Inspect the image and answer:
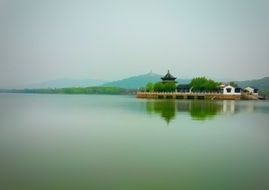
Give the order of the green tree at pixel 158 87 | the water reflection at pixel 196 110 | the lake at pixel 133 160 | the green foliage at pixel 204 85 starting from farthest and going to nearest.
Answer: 1. the green tree at pixel 158 87
2. the green foliage at pixel 204 85
3. the water reflection at pixel 196 110
4. the lake at pixel 133 160

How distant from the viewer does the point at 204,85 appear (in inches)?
2188

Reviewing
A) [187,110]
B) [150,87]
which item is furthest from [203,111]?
[150,87]

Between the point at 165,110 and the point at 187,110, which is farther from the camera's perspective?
the point at 187,110

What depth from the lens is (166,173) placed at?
21.6 ft

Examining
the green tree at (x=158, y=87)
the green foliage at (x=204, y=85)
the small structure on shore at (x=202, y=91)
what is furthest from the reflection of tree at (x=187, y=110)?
the green tree at (x=158, y=87)

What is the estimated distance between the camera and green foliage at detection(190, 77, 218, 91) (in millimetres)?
55156

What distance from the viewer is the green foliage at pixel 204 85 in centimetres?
5516

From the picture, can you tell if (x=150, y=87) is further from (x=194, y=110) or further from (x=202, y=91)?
(x=194, y=110)

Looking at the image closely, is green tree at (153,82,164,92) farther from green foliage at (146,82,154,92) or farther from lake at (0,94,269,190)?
lake at (0,94,269,190)

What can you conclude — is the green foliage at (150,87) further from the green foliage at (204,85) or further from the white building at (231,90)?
the white building at (231,90)

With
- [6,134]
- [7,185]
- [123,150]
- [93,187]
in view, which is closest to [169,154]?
[123,150]

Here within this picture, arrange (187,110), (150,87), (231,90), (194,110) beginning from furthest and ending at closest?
(150,87) → (231,90) → (194,110) → (187,110)

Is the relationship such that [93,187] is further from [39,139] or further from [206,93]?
[206,93]

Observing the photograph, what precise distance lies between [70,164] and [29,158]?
114 centimetres
